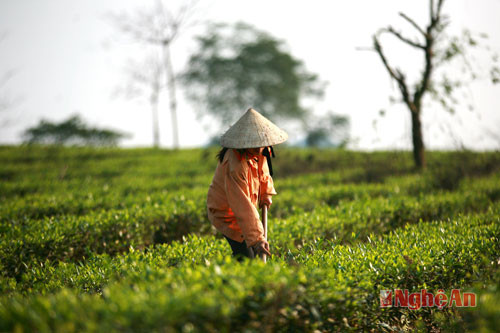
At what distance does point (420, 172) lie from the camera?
1045 centimetres

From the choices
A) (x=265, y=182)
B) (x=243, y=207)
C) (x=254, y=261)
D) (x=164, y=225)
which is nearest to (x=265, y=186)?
(x=265, y=182)

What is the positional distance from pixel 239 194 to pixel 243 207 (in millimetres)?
130

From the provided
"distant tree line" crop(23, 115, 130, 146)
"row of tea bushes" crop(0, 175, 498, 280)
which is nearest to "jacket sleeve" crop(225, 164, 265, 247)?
"row of tea bushes" crop(0, 175, 498, 280)

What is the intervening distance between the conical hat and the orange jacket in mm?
145

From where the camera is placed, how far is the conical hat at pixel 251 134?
3441 mm

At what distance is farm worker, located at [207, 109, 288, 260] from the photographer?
11.1 ft

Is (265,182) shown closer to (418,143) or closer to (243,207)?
(243,207)

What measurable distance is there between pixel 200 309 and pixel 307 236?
3.22 m

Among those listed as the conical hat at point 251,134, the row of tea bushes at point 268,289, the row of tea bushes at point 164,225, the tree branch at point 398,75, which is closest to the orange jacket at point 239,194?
the conical hat at point 251,134

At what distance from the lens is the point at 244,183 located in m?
3.49

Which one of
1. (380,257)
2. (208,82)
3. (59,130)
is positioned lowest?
(380,257)

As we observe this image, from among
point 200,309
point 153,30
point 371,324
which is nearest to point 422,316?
point 371,324

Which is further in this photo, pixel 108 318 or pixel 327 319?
pixel 327 319

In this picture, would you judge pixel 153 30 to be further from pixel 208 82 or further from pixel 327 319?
pixel 327 319
